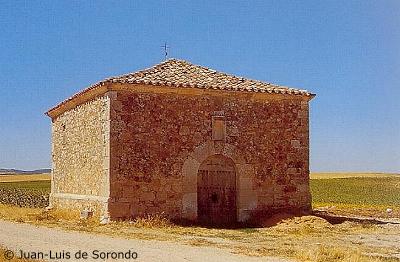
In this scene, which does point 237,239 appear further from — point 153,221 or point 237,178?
point 237,178

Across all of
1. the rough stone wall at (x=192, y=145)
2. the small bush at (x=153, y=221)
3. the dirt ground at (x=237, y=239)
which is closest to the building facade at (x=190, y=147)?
the rough stone wall at (x=192, y=145)

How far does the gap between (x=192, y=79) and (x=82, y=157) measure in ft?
13.4

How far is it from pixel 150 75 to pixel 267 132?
3.74 metres

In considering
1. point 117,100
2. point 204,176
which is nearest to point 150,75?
point 117,100

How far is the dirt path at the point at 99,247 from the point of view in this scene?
1012 centimetres

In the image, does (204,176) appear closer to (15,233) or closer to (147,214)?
(147,214)

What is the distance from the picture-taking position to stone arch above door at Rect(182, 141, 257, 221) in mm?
17016

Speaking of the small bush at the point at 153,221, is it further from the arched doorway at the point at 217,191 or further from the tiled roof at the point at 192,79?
the tiled roof at the point at 192,79

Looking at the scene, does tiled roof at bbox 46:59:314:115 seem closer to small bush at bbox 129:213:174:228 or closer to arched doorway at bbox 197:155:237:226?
arched doorway at bbox 197:155:237:226

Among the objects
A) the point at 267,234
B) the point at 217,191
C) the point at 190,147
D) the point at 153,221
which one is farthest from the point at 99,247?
the point at 217,191

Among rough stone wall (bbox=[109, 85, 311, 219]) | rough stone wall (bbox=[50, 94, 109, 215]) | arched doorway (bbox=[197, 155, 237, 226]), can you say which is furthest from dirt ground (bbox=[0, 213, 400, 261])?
arched doorway (bbox=[197, 155, 237, 226])

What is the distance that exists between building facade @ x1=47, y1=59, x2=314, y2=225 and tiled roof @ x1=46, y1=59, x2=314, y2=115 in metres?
0.03

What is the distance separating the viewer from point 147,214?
1636cm

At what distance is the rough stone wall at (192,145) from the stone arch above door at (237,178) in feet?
0.13
